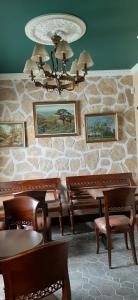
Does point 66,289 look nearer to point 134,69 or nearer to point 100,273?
point 100,273

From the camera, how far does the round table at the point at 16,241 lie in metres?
1.76

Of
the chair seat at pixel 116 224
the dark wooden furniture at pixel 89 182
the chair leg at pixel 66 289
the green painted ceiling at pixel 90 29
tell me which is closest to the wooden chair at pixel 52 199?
the dark wooden furniture at pixel 89 182

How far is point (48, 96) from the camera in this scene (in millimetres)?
5035

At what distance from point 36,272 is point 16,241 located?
68 centimetres

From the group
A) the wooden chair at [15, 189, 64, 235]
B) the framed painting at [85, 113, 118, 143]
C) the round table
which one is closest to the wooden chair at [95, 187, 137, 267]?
the wooden chair at [15, 189, 64, 235]

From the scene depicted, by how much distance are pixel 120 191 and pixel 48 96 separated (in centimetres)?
269

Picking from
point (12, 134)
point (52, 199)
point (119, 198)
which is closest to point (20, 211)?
point (119, 198)

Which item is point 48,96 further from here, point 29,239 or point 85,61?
point 29,239

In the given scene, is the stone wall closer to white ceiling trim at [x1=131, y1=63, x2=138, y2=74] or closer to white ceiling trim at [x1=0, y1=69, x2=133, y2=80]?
white ceiling trim at [x1=0, y1=69, x2=133, y2=80]

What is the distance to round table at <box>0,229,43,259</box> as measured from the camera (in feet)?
5.77

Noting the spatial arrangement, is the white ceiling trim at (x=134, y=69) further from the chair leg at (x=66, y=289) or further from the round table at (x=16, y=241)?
the chair leg at (x=66, y=289)

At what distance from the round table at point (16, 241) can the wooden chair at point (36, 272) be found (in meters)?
0.39

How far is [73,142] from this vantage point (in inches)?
201

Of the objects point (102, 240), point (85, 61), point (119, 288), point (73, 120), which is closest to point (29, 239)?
point (119, 288)
